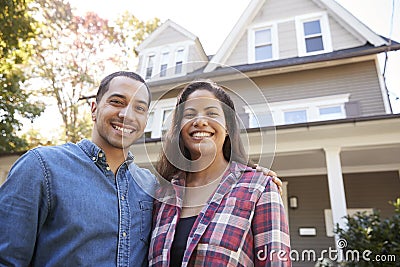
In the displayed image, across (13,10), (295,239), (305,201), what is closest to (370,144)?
(305,201)

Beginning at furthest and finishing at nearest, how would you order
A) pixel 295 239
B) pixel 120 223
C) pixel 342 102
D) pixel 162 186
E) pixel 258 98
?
pixel 342 102
pixel 295 239
pixel 162 186
pixel 258 98
pixel 120 223

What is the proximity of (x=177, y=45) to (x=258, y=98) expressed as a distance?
8.25 meters

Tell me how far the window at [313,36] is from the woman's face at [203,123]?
261 inches

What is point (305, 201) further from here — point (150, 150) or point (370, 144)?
point (150, 150)

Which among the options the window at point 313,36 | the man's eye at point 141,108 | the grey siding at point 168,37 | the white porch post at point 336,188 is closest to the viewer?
the man's eye at point 141,108

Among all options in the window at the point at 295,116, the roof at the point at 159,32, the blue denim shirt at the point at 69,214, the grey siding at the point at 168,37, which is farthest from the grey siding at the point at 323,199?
the roof at the point at 159,32

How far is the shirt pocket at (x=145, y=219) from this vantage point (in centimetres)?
127

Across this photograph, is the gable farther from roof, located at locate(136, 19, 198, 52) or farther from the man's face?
the man's face

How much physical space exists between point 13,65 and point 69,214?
8739 mm

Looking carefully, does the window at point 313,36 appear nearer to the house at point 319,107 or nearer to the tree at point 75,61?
the house at point 319,107

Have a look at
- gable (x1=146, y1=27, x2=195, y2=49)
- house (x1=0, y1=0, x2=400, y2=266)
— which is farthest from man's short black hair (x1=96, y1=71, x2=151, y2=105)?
gable (x1=146, y1=27, x2=195, y2=49)

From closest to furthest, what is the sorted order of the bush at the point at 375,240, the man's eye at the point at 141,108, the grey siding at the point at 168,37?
the man's eye at the point at 141,108 → the bush at the point at 375,240 → the grey siding at the point at 168,37

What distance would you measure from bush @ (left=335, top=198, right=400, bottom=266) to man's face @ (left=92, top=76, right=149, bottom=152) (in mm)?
3447

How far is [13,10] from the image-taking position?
Answer: 6.48m
